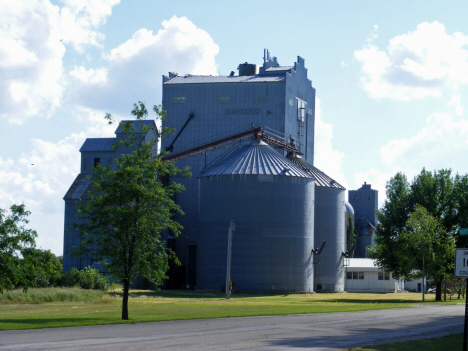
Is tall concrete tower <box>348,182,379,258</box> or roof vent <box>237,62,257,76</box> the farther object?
tall concrete tower <box>348,182,379,258</box>

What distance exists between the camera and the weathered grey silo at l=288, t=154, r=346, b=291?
80438mm

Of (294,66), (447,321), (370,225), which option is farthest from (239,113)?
(447,321)

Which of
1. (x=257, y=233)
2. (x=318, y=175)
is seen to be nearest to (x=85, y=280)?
(x=257, y=233)

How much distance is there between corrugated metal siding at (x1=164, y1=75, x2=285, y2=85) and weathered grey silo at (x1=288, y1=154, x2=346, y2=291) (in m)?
15.3

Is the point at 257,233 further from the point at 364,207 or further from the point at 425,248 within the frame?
the point at 364,207

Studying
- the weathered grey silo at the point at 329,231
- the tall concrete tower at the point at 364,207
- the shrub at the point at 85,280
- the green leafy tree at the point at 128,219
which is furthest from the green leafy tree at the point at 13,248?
the tall concrete tower at the point at 364,207

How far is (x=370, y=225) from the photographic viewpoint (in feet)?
422

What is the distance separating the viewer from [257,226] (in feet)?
230

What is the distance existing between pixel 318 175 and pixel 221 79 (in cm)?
2184

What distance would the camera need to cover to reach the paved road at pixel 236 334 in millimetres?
20062

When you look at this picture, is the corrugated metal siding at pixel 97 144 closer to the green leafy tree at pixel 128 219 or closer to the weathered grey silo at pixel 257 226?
the weathered grey silo at pixel 257 226

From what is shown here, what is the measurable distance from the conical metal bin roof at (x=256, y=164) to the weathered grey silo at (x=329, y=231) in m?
8.92

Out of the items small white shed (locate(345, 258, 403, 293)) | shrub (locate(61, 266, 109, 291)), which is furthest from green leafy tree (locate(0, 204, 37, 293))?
small white shed (locate(345, 258, 403, 293))

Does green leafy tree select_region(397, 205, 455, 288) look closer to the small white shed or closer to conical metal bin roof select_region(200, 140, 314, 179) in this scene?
conical metal bin roof select_region(200, 140, 314, 179)
